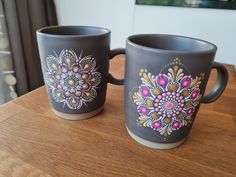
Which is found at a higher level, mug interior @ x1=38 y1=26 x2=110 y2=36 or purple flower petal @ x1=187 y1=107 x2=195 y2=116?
mug interior @ x1=38 y1=26 x2=110 y2=36

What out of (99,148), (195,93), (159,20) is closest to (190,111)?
(195,93)

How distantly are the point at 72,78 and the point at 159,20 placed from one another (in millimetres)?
604

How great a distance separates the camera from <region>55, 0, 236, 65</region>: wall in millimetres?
730

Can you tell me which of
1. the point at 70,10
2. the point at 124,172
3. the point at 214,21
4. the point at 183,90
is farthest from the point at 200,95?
the point at 70,10

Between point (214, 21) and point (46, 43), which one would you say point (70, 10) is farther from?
point (46, 43)

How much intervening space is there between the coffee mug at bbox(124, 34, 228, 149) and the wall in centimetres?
50

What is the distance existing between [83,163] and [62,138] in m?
0.07

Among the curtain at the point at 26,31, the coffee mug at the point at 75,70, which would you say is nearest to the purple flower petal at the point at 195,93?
the coffee mug at the point at 75,70

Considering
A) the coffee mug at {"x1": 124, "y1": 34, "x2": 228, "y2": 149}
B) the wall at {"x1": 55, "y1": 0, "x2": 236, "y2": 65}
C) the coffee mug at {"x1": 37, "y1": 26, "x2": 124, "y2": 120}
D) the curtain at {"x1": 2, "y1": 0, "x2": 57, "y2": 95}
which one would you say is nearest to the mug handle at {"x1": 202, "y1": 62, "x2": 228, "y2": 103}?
the coffee mug at {"x1": 124, "y1": 34, "x2": 228, "y2": 149}

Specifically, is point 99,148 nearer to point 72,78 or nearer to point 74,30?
point 72,78

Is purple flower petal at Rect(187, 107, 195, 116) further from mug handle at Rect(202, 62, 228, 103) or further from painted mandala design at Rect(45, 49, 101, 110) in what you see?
painted mandala design at Rect(45, 49, 101, 110)

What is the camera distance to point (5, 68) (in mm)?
1002

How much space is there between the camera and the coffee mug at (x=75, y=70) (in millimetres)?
302

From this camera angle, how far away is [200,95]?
28 cm
